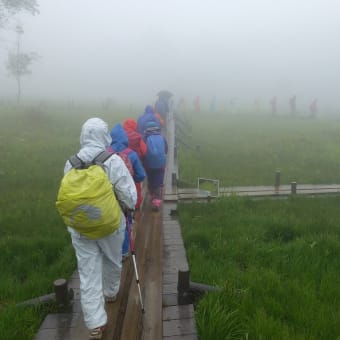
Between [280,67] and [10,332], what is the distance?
346 feet

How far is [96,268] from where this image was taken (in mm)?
3391

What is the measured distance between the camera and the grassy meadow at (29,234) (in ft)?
12.5

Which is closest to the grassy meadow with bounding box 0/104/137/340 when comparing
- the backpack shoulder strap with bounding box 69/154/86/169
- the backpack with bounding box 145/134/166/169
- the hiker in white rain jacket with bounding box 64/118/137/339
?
the hiker in white rain jacket with bounding box 64/118/137/339

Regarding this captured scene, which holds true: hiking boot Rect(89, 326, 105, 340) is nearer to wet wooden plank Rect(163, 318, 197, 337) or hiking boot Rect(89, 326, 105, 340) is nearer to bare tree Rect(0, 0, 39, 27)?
wet wooden plank Rect(163, 318, 197, 337)

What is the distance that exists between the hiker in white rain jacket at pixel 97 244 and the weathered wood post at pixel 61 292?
535 mm

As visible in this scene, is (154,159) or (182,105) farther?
(182,105)

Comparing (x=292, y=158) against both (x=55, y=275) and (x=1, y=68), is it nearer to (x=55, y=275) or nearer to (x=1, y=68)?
(x=55, y=275)

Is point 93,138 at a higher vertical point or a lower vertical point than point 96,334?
higher

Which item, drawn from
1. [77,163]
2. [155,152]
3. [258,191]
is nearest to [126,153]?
[77,163]

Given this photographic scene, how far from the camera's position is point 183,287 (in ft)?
12.8

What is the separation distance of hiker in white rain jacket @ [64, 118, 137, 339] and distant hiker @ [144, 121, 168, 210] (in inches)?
123

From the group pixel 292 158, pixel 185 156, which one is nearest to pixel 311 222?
pixel 185 156

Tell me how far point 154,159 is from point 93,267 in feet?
11.8

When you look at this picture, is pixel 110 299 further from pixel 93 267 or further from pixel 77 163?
pixel 77 163
